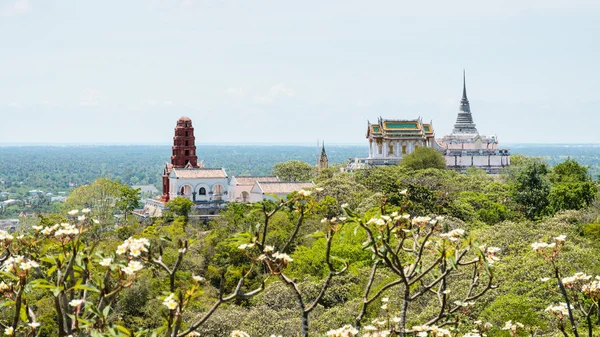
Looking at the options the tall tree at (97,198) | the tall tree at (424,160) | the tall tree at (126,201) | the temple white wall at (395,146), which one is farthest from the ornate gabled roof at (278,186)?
the temple white wall at (395,146)

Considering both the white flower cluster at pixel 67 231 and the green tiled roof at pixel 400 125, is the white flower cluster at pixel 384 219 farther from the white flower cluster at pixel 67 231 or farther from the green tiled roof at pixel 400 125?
the green tiled roof at pixel 400 125

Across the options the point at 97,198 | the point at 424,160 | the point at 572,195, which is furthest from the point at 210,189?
the point at 572,195

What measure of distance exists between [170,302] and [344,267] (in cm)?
189

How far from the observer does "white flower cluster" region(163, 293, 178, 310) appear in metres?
6.75

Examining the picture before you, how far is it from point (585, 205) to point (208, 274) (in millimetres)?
16974

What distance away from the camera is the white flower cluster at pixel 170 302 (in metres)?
6.75

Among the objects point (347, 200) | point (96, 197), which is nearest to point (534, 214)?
point (347, 200)

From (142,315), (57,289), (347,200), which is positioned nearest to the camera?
(57,289)

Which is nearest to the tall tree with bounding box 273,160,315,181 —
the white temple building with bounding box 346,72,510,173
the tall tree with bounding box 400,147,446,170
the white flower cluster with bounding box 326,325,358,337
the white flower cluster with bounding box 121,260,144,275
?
the white temple building with bounding box 346,72,510,173

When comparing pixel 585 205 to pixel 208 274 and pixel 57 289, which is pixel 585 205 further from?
pixel 57 289

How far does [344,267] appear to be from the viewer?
7.97 m

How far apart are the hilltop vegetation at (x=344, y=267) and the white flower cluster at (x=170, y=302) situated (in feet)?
0.14

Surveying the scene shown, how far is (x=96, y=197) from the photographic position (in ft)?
155

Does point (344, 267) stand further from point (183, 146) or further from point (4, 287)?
point (183, 146)
